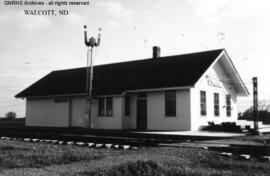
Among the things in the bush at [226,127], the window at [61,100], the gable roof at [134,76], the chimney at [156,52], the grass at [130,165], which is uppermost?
the chimney at [156,52]

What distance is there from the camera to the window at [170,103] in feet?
69.2

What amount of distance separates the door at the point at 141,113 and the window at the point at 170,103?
1764 mm

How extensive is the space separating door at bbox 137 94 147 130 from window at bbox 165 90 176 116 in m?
1.76

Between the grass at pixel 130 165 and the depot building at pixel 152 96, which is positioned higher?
the depot building at pixel 152 96

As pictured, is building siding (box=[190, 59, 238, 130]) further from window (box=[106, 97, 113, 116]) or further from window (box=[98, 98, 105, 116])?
window (box=[98, 98, 105, 116])

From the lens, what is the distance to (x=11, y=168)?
7270 millimetres

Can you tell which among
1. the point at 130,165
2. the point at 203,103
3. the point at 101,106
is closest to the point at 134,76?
the point at 101,106

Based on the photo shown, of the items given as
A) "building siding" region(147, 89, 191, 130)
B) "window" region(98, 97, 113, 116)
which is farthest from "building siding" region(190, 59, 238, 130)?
"window" region(98, 97, 113, 116)

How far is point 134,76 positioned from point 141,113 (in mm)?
3288

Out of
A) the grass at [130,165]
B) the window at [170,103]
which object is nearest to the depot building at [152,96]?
the window at [170,103]

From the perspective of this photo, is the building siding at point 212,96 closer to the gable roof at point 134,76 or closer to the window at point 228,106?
the window at point 228,106

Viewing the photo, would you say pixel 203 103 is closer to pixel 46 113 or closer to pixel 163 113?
pixel 163 113

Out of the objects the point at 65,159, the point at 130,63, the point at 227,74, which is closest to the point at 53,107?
the point at 130,63

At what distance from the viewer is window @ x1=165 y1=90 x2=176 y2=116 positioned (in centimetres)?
2108
